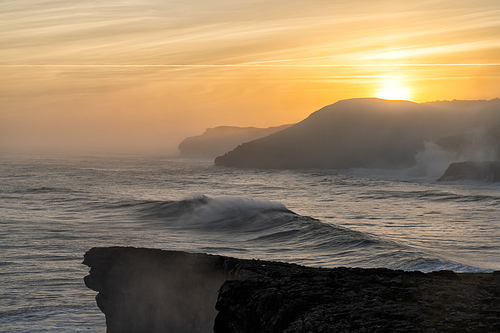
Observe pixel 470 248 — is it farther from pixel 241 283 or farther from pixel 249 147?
pixel 249 147

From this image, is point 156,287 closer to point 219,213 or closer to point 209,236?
point 209,236

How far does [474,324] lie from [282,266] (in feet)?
9.91

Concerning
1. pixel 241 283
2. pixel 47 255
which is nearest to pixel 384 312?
pixel 241 283

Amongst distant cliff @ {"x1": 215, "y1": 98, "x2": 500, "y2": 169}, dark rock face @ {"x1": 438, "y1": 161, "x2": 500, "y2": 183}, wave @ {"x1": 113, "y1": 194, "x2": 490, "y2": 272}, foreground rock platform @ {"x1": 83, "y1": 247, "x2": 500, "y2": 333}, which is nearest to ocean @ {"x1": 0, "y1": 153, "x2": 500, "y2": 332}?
wave @ {"x1": 113, "y1": 194, "x2": 490, "y2": 272}

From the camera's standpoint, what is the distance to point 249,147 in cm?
12631

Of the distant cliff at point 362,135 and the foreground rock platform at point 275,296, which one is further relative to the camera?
the distant cliff at point 362,135

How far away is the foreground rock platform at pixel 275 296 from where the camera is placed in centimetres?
506

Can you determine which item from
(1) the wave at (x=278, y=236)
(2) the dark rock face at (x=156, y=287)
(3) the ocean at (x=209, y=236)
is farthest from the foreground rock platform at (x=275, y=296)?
(1) the wave at (x=278, y=236)

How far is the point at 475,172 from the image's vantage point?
59.4 m

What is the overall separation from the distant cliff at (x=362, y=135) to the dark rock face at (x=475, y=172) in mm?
39513

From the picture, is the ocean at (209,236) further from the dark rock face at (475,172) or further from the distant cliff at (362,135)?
the distant cliff at (362,135)

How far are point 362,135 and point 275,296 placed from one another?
123 m

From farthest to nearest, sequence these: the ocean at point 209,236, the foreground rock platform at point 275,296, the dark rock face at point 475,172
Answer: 1. the dark rock face at point 475,172
2. the ocean at point 209,236
3. the foreground rock platform at point 275,296

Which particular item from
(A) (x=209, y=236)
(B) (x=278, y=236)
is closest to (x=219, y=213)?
(A) (x=209, y=236)
